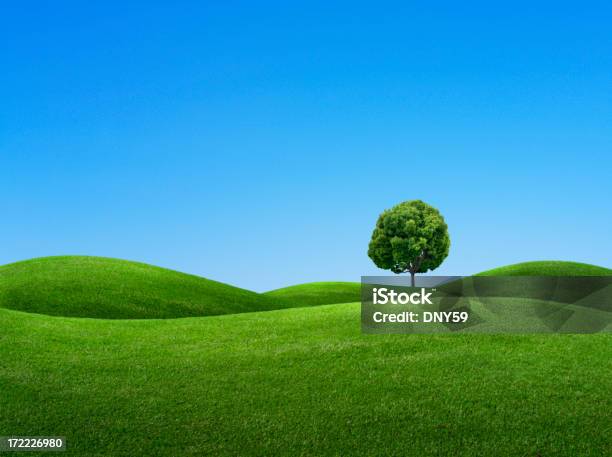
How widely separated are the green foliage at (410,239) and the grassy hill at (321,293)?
9231 mm

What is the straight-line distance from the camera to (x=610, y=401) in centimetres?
1509

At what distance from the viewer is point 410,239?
64.9 metres

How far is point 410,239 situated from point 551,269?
19244 millimetres

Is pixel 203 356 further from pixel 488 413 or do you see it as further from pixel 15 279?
pixel 15 279

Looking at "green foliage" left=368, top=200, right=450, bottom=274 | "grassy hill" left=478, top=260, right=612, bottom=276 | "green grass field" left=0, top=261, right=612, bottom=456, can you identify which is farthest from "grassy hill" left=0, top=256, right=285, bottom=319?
"grassy hill" left=478, top=260, right=612, bottom=276

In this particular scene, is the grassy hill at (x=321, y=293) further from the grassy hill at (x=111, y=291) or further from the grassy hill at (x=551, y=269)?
the grassy hill at (x=551, y=269)

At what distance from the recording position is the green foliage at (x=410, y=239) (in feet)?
214

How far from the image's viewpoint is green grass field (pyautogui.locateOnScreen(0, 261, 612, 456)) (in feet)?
43.5

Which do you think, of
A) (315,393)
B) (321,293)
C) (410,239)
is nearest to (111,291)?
(315,393)

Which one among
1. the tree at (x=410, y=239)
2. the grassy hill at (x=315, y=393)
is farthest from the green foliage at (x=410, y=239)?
the grassy hill at (x=315, y=393)

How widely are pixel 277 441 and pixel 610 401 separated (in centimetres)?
869

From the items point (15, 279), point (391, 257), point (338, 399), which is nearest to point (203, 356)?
point (338, 399)

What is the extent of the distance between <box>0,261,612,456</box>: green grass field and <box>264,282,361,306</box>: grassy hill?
4924 centimetres

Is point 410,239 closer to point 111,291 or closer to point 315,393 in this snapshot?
point 111,291
